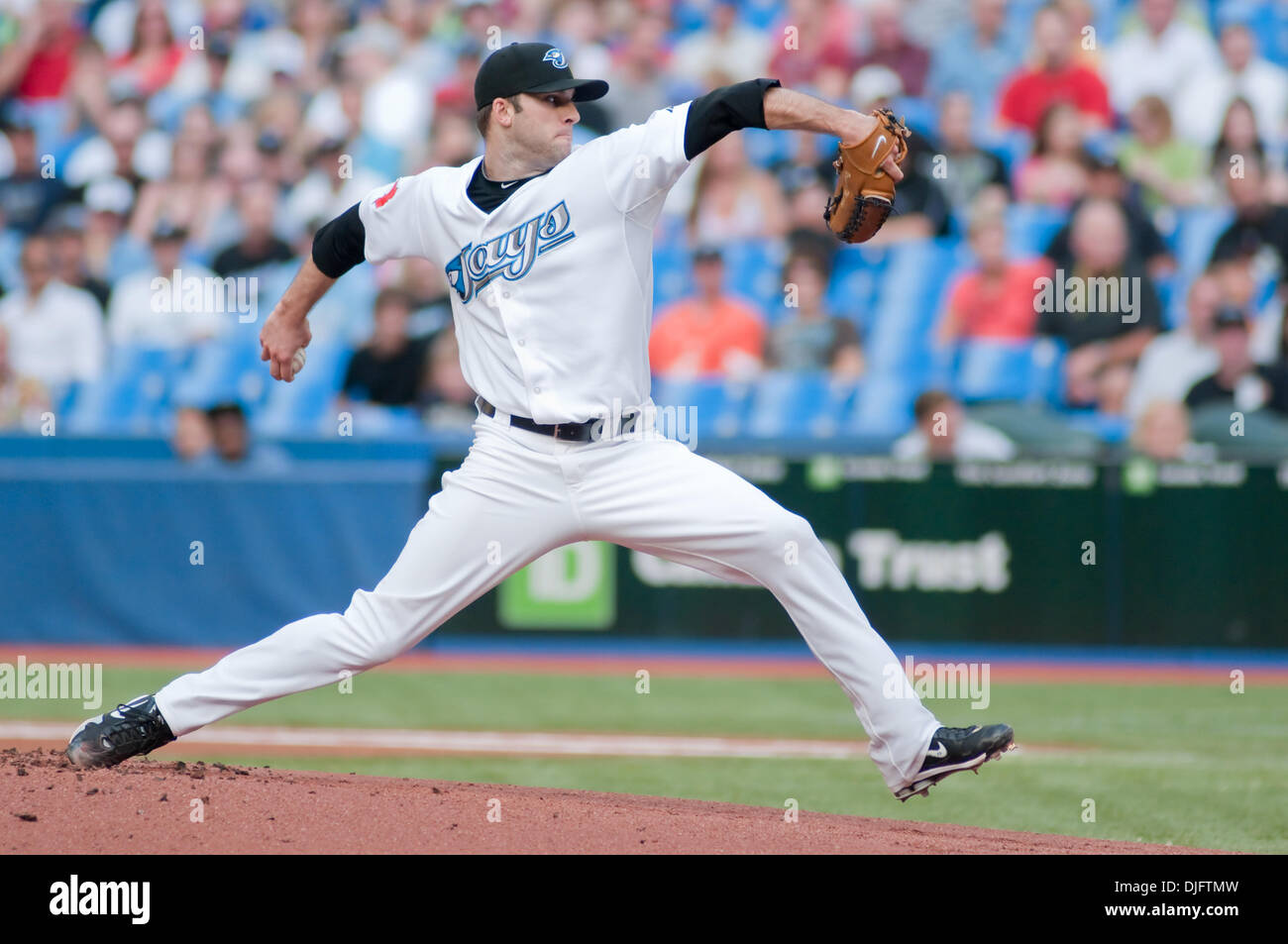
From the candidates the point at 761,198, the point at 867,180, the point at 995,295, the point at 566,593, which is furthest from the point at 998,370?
the point at 867,180

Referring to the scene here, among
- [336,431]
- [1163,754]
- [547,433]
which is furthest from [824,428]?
[547,433]

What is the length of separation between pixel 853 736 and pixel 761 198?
606cm

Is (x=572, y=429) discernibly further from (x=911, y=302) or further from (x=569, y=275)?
(x=911, y=302)

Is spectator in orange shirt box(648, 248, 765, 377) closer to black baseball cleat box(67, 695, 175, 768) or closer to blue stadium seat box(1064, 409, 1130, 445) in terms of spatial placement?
blue stadium seat box(1064, 409, 1130, 445)

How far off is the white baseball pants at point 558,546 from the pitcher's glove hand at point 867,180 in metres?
0.88

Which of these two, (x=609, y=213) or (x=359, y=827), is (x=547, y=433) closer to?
(x=609, y=213)

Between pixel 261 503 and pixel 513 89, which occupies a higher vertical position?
pixel 513 89

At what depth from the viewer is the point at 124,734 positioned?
510 centimetres

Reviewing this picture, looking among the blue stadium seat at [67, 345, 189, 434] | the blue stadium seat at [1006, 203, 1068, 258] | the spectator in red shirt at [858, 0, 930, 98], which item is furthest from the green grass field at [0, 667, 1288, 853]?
the spectator in red shirt at [858, 0, 930, 98]

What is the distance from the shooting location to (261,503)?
10.9 metres

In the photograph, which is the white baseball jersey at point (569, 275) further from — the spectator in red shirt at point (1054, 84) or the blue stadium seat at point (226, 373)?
the spectator in red shirt at point (1054, 84)

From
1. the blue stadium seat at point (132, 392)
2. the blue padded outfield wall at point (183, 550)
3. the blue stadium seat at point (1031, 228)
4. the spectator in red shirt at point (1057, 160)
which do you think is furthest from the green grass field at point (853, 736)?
the spectator in red shirt at point (1057, 160)

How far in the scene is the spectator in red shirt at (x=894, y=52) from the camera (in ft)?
46.1
